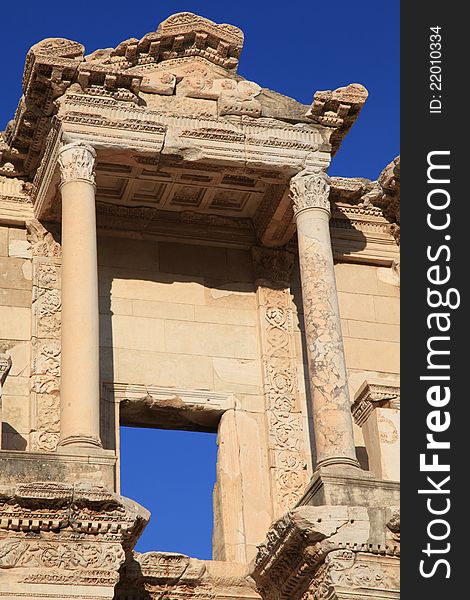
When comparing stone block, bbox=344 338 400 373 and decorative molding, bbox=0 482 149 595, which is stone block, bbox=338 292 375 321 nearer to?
stone block, bbox=344 338 400 373

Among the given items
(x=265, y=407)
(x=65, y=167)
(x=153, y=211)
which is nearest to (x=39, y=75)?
(x=65, y=167)

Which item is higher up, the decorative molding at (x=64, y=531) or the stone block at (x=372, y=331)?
the stone block at (x=372, y=331)

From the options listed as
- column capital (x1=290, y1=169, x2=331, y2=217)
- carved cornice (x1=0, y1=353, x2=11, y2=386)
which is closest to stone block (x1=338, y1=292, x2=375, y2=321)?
column capital (x1=290, y1=169, x2=331, y2=217)

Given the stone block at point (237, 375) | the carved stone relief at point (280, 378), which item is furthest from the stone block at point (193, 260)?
the stone block at point (237, 375)

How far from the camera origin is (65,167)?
1716 centimetres

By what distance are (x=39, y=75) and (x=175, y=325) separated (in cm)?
373

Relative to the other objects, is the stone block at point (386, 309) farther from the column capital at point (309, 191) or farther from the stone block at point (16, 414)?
the stone block at point (16, 414)

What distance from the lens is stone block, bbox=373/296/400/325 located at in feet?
64.8

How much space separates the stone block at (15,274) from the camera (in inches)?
722

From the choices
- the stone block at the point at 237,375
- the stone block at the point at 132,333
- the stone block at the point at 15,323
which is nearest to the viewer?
the stone block at the point at 15,323

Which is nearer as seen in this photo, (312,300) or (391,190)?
(312,300)

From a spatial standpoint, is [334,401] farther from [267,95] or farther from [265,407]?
[267,95]

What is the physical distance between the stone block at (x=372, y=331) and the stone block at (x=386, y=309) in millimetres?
92

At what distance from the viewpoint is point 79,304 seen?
16.3 m
